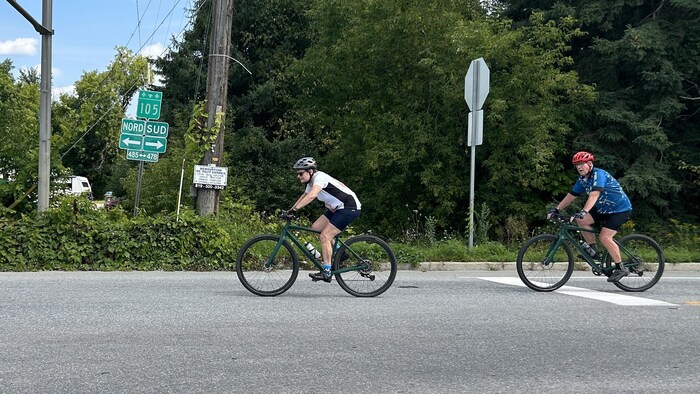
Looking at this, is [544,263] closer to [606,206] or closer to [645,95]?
[606,206]

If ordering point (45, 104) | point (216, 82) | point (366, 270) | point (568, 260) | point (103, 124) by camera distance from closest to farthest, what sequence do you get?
point (366, 270)
point (568, 260)
point (45, 104)
point (216, 82)
point (103, 124)

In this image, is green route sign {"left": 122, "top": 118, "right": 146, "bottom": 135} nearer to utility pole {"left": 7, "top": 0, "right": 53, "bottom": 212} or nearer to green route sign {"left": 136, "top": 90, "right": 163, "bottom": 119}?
green route sign {"left": 136, "top": 90, "right": 163, "bottom": 119}

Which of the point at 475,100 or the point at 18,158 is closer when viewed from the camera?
the point at 18,158

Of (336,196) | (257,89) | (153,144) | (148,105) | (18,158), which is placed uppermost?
(257,89)

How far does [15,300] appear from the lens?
7.91 m

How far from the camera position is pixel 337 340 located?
6172 mm

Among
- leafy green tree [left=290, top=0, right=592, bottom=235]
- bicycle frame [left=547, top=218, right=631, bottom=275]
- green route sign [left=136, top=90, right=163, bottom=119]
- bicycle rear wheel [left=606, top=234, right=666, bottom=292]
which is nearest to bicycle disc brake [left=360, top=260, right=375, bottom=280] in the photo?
bicycle frame [left=547, top=218, right=631, bottom=275]

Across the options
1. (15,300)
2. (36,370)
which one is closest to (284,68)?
(15,300)

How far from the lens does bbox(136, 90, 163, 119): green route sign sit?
1356 centimetres

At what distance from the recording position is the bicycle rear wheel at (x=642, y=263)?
31.1 ft

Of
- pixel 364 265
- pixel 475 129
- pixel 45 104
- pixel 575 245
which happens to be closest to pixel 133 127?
pixel 45 104

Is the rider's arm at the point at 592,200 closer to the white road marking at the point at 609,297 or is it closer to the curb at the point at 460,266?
the white road marking at the point at 609,297

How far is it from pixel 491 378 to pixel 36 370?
334 centimetres

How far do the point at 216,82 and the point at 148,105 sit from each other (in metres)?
1.65
